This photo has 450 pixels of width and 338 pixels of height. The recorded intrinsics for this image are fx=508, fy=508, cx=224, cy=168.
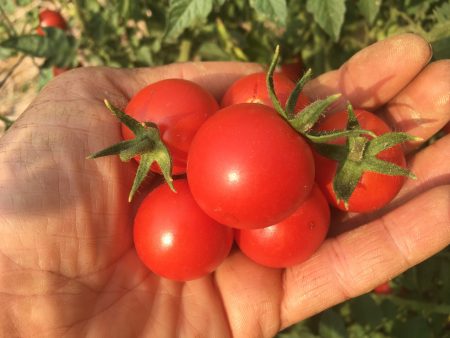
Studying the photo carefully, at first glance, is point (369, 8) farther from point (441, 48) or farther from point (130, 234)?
point (130, 234)

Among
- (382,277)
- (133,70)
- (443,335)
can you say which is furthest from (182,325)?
(443,335)

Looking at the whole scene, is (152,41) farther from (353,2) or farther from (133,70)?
(353,2)

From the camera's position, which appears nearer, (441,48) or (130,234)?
(130,234)

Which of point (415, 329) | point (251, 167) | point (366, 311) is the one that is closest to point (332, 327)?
point (366, 311)

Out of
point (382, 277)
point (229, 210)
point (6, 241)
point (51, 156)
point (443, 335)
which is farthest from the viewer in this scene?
→ point (443, 335)

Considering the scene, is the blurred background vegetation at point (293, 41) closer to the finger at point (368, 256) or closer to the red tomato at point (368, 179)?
the finger at point (368, 256)

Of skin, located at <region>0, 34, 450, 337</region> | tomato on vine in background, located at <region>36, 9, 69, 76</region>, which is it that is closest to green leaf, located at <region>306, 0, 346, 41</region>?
skin, located at <region>0, 34, 450, 337</region>
